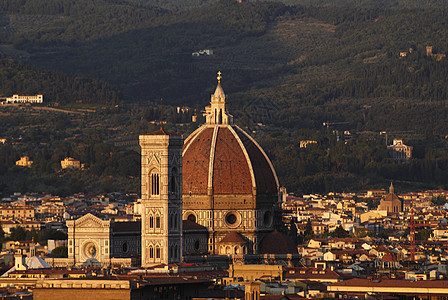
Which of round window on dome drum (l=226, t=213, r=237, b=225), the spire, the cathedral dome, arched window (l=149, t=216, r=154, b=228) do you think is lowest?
arched window (l=149, t=216, r=154, b=228)

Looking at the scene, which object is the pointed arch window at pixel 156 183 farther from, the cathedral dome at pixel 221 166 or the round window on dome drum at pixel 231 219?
the round window on dome drum at pixel 231 219

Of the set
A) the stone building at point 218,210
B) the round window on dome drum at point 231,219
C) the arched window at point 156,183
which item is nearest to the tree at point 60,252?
the stone building at point 218,210

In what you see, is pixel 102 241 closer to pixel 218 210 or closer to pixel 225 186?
pixel 218 210

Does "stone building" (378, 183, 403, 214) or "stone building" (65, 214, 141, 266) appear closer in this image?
"stone building" (65, 214, 141, 266)

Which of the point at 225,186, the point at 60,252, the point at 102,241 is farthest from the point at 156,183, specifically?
the point at 60,252

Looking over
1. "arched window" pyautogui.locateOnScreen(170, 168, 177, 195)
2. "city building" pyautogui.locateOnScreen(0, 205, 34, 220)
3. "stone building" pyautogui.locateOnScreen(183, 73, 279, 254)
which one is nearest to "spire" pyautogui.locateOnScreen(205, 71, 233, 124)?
"stone building" pyautogui.locateOnScreen(183, 73, 279, 254)

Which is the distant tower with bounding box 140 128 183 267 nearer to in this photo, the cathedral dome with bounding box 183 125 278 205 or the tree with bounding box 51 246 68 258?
the cathedral dome with bounding box 183 125 278 205
